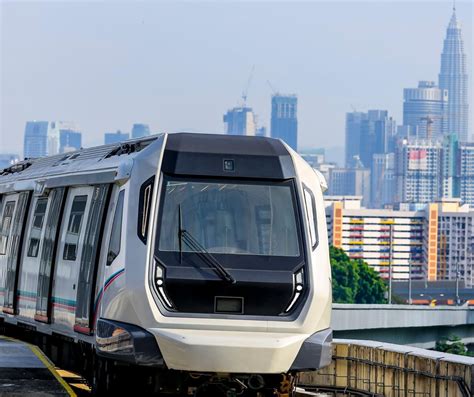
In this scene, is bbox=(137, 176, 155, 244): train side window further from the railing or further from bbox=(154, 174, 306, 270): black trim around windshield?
the railing

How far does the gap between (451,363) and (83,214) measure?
15.4 feet

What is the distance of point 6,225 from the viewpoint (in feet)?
86.1

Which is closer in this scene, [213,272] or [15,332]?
[213,272]

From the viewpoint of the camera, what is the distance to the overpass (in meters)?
50.2

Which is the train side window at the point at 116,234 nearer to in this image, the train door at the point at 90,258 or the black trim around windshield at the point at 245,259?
the black trim around windshield at the point at 245,259

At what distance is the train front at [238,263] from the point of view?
1681cm

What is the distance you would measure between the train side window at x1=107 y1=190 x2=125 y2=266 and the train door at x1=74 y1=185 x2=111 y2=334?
3.10 ft

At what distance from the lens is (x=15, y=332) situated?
1062 inches

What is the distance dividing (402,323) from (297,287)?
128 ft

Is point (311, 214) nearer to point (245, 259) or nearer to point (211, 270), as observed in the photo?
point (245, 259)

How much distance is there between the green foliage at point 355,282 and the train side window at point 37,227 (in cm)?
16022

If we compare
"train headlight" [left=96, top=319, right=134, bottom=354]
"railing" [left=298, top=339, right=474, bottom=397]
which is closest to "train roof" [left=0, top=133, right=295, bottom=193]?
"train headlight" [left=96, top=319, right=134, bottom=354]

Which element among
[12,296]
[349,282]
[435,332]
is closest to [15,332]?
[12,296]

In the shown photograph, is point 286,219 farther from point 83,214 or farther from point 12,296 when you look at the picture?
point 12,296
